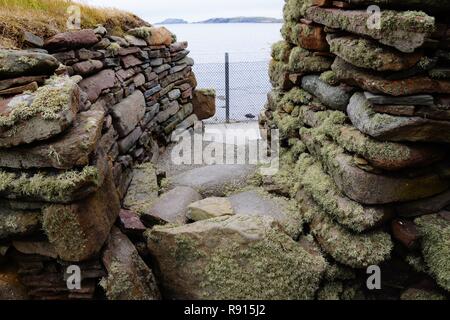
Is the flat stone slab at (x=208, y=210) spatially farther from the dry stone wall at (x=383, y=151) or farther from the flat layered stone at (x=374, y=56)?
the flat layered stone at (x=374, y=56)

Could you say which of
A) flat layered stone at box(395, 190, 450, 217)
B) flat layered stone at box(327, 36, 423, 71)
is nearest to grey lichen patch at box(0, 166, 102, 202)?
flat layered stone at box(327, 36, 423, 71)

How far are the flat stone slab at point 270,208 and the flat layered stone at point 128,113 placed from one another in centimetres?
177

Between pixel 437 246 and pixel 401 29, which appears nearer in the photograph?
pixel 401 29

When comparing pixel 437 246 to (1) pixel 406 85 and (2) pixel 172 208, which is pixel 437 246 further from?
(2) pixel 172 208

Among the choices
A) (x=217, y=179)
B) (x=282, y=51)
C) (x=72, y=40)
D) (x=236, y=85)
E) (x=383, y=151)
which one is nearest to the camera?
(x=383, y=151)

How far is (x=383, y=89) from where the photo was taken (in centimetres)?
317

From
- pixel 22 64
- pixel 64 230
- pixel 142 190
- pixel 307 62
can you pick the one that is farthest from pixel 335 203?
pixel 22 64

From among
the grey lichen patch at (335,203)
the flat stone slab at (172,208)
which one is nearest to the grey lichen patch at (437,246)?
the grey lichen patch at (335,203)

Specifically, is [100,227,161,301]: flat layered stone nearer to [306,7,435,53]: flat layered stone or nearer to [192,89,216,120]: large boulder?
[306,7,435,53]: flat layered stone

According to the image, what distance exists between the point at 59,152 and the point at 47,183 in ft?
0.84

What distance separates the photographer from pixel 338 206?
11.9ft

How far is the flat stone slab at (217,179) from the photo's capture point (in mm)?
5207

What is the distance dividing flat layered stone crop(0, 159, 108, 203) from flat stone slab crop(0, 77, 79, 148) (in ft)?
0.90

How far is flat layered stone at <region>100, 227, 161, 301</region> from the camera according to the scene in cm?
334
